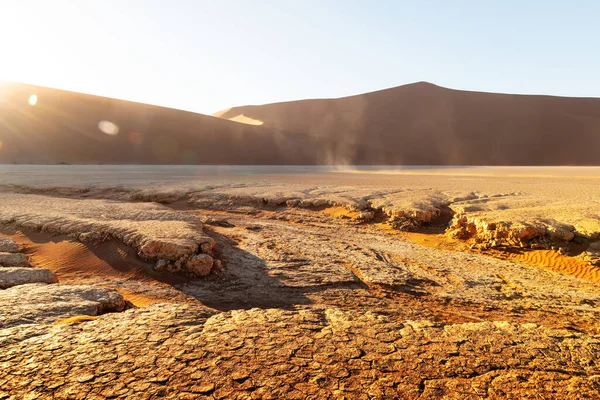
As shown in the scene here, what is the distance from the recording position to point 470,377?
2170 millimetres

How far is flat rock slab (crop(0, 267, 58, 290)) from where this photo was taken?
4.06m

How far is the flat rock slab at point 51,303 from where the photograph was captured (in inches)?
116

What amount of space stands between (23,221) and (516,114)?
67.9 meters

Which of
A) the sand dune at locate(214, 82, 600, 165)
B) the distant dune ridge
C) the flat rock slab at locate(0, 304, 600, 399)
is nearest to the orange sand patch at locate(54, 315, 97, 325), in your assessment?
the flat rock slab at locate(0, 304, 600, 399)

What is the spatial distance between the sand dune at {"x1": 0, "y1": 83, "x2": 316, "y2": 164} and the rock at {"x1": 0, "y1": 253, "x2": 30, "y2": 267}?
3588 cm

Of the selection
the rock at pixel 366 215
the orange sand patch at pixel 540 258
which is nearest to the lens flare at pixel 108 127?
the rock at pixel 366 215

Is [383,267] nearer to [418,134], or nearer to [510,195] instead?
[510,195]

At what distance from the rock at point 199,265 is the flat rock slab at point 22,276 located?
1.76 metres

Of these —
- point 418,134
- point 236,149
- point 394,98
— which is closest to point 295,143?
→ point 236,149

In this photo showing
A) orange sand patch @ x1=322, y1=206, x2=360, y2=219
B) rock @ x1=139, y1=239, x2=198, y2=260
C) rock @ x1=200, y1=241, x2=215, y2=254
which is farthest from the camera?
orange sand patch @ x1=322, y1=206, x2=360, y2=219

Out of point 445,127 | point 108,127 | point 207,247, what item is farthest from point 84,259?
point 445,127

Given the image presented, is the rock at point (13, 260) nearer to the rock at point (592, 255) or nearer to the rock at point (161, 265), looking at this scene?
the rock at point (161, 265)

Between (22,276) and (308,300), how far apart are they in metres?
3.72

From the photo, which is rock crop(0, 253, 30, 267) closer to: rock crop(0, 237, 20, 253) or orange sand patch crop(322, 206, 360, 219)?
rock crop(0, 237, 20, 253)
